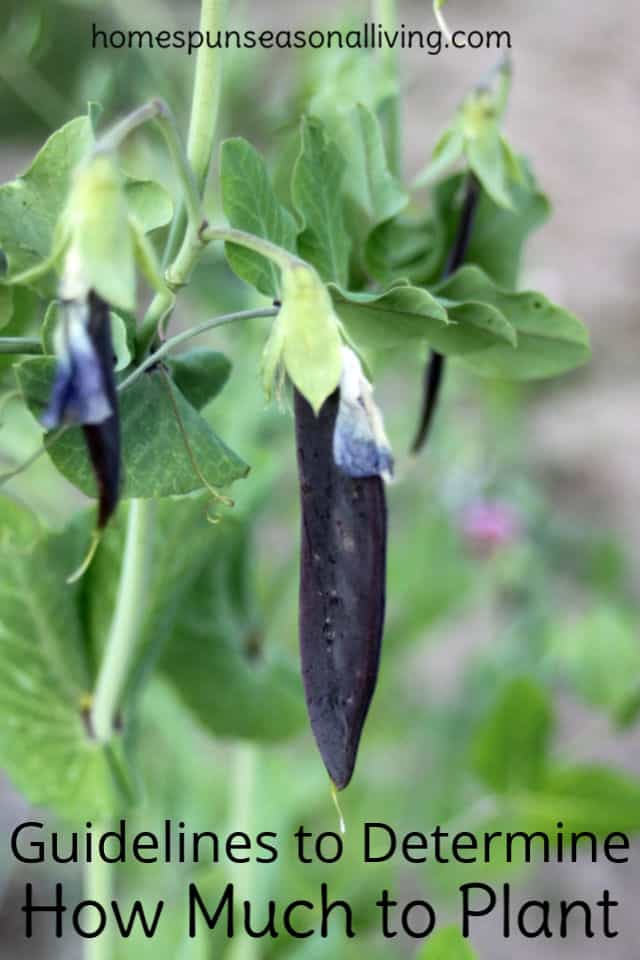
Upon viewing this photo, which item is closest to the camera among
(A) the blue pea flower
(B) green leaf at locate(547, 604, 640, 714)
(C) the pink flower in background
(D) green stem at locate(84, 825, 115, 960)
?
(A) the blue pea flower

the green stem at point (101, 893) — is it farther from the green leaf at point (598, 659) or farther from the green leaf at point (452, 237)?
the green leaf at point (598, 659)

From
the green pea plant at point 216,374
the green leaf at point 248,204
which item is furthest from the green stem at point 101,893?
the green leaf at point 248,204

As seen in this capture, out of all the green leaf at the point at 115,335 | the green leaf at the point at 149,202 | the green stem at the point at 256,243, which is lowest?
the green leaf at the point at 115,335

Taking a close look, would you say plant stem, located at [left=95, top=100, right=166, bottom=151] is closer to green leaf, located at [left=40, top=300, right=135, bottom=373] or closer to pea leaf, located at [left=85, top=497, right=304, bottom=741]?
green leaf, located at [left=40, top=300, right=135, bottom=373]

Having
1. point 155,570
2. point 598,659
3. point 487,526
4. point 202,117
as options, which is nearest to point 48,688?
point 155,570

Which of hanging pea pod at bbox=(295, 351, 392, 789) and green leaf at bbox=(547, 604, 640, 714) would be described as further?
green leaf at bbox=(547, 604, 640, 714)

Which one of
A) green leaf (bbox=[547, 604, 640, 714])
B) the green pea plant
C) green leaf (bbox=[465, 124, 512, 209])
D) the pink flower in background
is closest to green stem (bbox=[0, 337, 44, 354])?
the green pea plant
